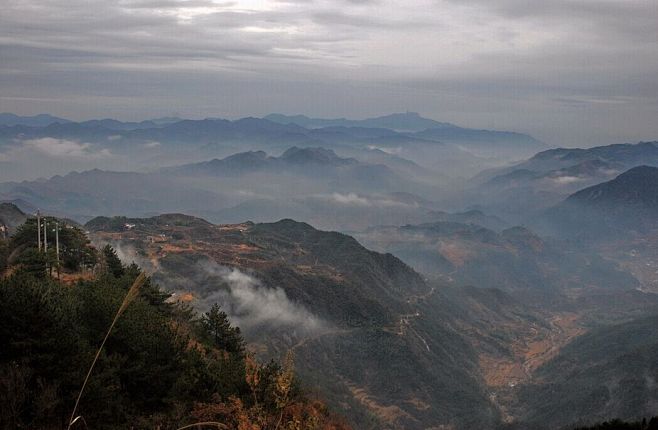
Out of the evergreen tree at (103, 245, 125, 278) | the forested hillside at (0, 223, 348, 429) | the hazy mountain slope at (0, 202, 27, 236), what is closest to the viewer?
Answer: the forested hillside at (0, 223, 348, 429)

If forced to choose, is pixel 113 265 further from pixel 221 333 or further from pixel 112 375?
pixel 112 375

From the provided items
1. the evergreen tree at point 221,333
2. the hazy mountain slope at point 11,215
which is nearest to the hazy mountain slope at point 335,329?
the hazy mountain slope at point 11,215

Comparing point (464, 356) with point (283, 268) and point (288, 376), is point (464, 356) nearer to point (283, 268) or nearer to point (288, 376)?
point (283, 268)

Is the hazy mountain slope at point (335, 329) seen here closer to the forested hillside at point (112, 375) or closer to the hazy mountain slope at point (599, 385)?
the hazy mountain slope at point (599, 385)

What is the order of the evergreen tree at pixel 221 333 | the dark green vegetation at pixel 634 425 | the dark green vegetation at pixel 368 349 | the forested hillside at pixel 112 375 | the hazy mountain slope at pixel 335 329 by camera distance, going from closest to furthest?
the forested hillside at pixel 112 375 < the dark green vegetation at pixel 634 425 < the evergreen tree at pixel 221 333 < the hazy mountain slope at pixel 335 329 < the dark green vegetation at pixel 368 349

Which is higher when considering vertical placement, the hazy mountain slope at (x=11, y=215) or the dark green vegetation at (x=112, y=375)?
the dark green vegetation at (x=112, y=375)

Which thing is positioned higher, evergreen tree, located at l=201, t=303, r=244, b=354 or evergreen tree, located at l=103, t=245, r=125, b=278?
evergreen tree, located at l=103, t=245, r=125, b=278

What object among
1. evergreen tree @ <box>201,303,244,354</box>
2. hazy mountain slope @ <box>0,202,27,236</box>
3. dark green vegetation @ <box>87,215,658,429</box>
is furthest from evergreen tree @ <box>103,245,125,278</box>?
hazy mountain slope @ <box>0,202,27,236</box>

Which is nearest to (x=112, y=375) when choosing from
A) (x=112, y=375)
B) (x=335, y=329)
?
(x=112, y=375)

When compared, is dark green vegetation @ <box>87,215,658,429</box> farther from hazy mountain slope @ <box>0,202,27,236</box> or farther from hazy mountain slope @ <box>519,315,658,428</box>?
hazy mountain slope @ <box>0,202,27,236</box>
